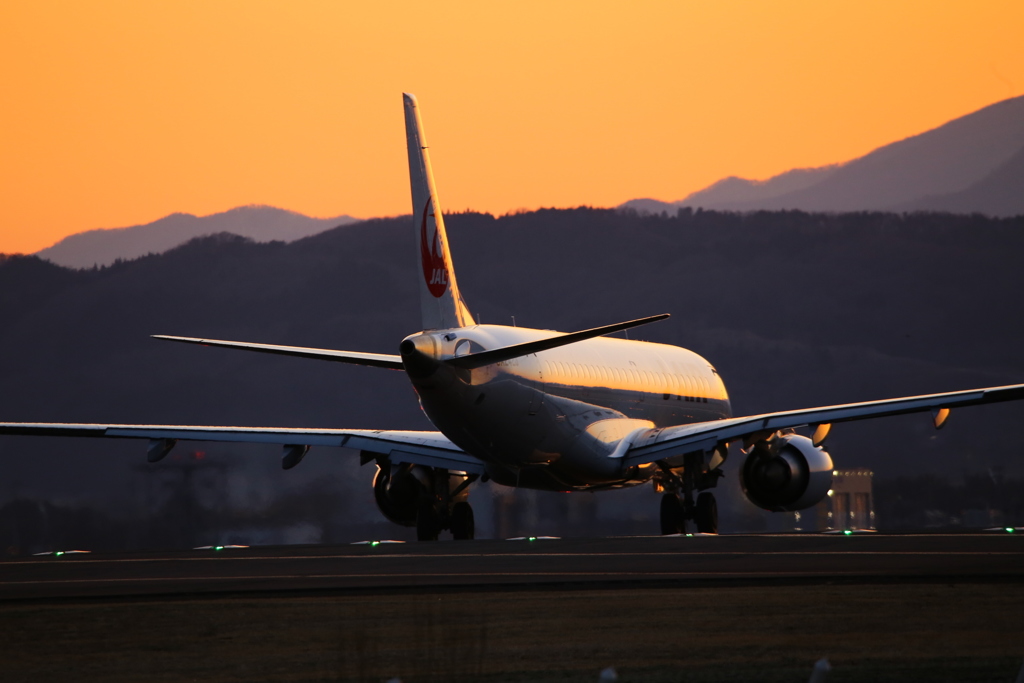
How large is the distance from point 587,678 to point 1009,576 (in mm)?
8163

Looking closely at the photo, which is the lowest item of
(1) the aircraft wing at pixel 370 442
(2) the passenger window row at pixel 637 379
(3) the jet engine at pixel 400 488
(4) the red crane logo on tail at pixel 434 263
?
(3) the jet engine at pixel 400 488

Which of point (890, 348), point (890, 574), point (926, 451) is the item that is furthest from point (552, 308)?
point (890, 574)

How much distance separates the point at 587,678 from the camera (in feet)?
36.5

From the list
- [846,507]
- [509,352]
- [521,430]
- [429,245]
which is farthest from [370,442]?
[846,507]

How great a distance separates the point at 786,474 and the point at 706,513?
7.81 feet

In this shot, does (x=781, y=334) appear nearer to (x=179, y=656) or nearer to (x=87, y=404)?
(x=87, y=404)

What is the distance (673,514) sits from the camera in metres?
36.0

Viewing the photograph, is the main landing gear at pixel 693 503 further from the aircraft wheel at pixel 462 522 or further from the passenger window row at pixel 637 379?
the aircraft wheel at pixel 462 522

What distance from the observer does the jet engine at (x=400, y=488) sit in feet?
117

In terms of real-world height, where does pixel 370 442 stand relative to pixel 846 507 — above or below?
above

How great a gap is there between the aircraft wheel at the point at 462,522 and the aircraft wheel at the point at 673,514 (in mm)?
4663

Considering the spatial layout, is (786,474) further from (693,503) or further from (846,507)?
(846,507)

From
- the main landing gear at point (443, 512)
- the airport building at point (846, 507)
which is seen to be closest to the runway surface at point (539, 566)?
the main landing gear at point (443, 512)

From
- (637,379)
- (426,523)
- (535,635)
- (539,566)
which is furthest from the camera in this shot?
(637,379)
